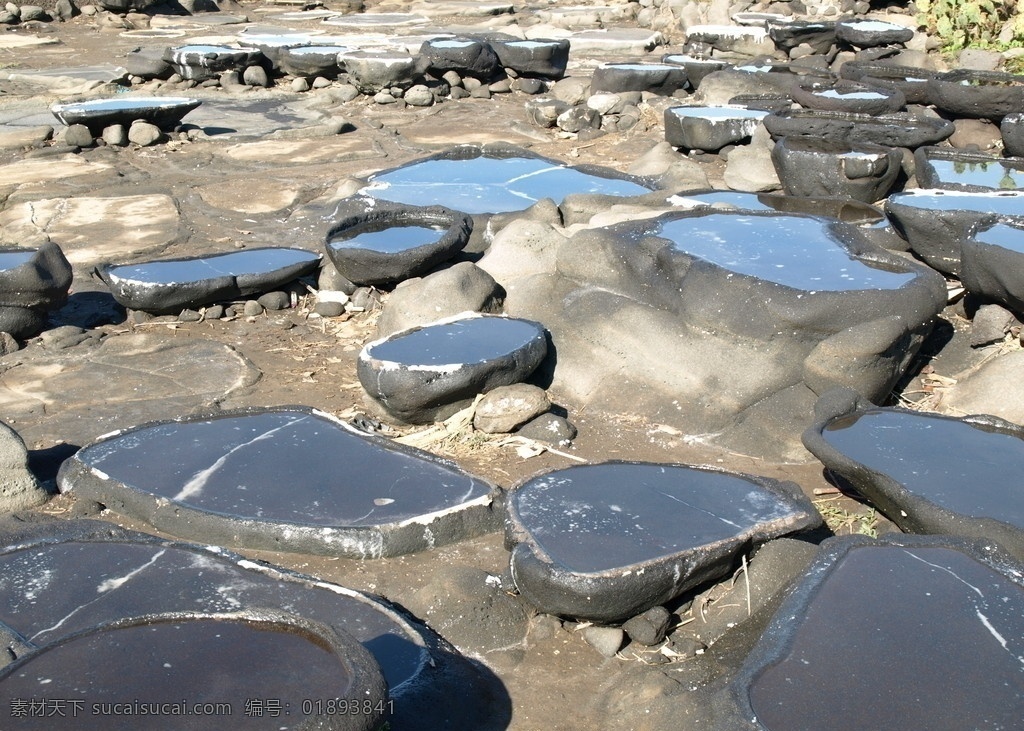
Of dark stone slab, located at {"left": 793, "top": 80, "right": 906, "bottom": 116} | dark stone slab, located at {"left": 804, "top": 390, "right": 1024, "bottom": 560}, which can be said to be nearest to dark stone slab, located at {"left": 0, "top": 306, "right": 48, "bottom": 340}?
dark stone slab, located at {"left": 804, "top": 390, "right": 1024, "bottom": 560}

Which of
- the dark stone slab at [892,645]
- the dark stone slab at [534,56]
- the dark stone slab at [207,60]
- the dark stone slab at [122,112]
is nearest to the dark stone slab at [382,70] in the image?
the dark stone slab at [534,56]

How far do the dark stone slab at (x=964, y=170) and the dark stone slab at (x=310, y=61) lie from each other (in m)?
7.83

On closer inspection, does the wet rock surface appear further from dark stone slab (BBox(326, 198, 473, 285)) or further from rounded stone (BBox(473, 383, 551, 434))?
dark stone slab (BBox(326, 198, 473, 285))

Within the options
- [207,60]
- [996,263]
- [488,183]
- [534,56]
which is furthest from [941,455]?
[207,60]

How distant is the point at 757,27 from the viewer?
44.4 feet

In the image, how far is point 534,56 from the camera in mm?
13023

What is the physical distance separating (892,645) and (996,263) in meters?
2.96

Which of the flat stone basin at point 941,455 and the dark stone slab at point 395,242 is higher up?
the flat stone basin at point 941,455

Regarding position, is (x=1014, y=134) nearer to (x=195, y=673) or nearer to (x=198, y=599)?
(x=198, y=599)

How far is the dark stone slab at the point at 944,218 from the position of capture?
591cm

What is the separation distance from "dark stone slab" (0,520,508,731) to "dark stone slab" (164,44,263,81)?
10.4 meters

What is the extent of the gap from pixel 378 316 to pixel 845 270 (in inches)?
103

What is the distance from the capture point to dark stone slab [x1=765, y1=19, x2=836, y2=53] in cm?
1275

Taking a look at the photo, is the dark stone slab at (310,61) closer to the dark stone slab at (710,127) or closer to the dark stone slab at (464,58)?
the dark stone slab at (464,58)
